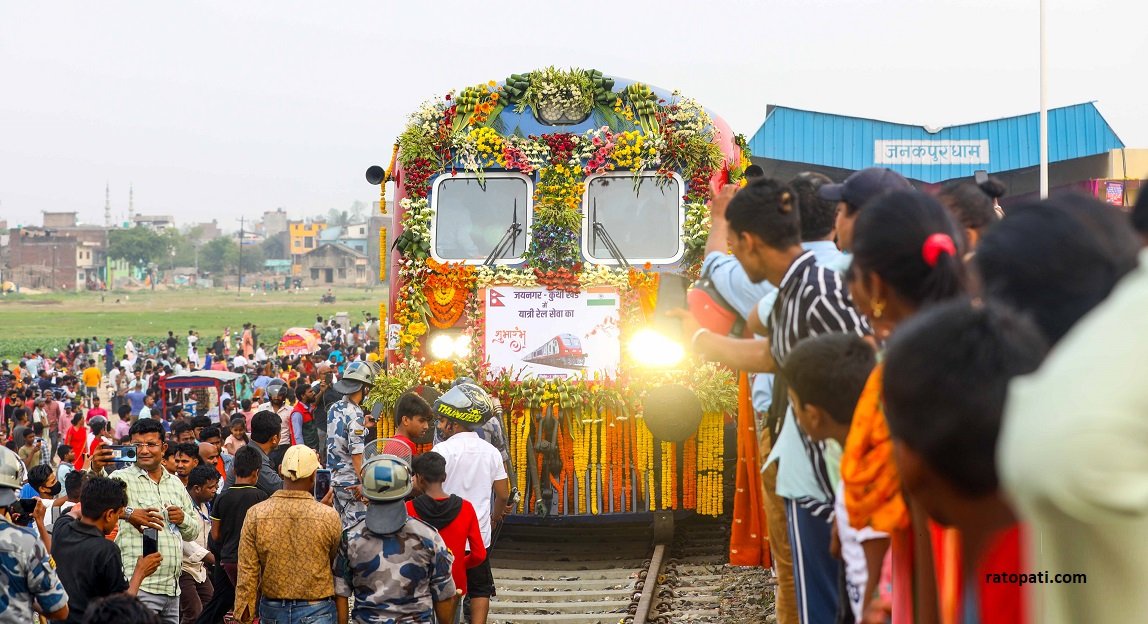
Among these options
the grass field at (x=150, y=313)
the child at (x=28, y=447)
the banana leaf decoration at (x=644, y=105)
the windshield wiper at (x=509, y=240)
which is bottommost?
the grass field at (x=150, y=313)

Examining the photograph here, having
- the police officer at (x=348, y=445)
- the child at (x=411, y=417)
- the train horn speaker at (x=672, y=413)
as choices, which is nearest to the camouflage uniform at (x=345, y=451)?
the police officer at (x=348, y=445)

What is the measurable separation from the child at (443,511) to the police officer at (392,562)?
80 centimetres

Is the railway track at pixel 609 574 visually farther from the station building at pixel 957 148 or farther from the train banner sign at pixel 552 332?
the station building at pixel 957 148

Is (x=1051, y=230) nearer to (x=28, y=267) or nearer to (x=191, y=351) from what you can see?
(x=191, y=351)

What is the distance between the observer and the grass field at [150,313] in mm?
68688

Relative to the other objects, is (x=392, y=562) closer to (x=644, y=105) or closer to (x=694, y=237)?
(x=694, y=237)

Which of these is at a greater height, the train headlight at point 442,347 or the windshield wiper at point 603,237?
the windshield wiper at point 603,237

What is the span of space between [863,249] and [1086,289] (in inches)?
41.1

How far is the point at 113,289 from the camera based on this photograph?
410 ft

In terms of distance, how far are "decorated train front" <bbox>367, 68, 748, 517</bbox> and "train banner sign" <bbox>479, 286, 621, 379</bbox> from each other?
1 cm

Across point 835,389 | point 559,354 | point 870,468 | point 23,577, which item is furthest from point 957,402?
point 559,354

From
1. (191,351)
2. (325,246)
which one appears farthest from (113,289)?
(191,351)

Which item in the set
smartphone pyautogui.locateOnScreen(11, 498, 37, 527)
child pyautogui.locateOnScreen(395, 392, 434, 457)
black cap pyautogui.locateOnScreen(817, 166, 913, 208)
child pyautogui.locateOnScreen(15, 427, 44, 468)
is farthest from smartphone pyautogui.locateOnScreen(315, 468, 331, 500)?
black cap pyautogui.locateOnScreen(817, 166, 913, 208)

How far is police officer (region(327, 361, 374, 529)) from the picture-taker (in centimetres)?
931
